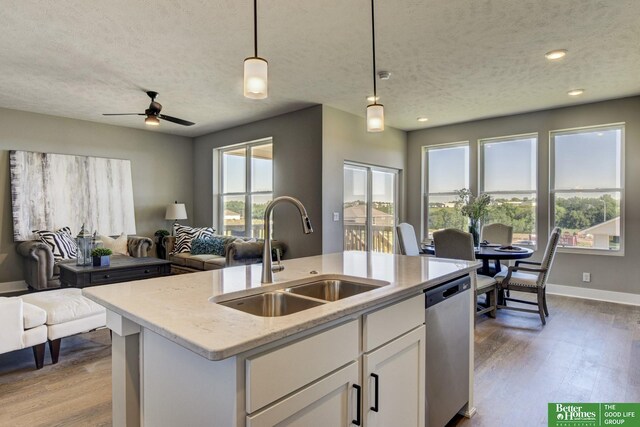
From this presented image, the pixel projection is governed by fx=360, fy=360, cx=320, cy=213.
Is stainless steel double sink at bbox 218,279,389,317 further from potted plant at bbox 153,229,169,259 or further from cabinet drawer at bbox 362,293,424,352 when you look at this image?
potted plant at bbox 153,229,169,259

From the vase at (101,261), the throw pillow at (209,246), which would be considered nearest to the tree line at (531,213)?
the throw pillow at (209,246)

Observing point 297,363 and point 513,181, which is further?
point 513,181

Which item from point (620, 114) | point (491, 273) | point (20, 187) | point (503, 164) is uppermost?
point (620, 114)

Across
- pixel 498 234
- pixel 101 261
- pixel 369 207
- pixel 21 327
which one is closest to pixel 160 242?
pixel 101 261

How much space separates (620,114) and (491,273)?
275 centimetres

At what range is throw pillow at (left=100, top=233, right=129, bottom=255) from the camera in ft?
18.0

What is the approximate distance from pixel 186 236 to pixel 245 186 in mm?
1311

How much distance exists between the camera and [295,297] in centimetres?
158

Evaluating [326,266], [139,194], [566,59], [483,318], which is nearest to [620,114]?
[566,59]

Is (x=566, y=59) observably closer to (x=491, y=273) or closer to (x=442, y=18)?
(x=442, y=18)

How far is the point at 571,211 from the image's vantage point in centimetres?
506

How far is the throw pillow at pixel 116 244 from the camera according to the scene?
18.0 feet

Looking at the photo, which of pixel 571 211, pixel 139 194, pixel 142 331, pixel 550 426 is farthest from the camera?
pixel 139 194

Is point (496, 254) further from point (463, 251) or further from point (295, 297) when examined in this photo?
point (295, 297)
